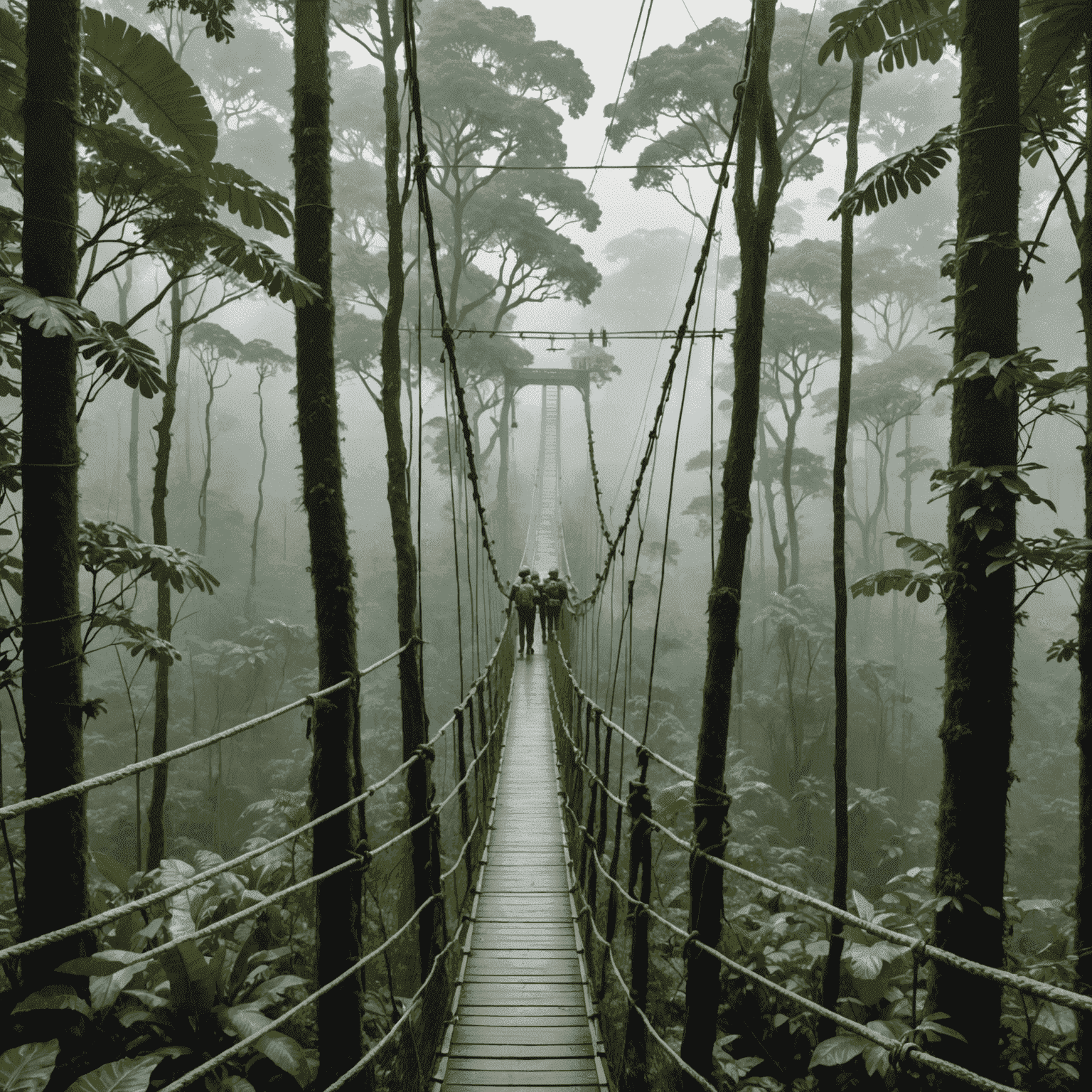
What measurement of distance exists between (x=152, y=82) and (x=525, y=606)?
4772 millimetres

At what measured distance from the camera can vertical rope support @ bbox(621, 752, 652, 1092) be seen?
1603mm

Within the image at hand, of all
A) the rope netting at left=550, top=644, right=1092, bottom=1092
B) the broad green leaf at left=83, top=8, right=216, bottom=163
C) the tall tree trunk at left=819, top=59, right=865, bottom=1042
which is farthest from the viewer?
the tall tree trunk at left=819, top=59, right=865, bottom=1042

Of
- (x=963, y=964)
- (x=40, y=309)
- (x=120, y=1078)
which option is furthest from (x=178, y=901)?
(x=963, y=964)

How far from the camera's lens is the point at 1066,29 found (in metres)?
1.73

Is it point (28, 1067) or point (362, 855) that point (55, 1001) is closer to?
point (28, 1067)

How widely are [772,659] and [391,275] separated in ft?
26.3

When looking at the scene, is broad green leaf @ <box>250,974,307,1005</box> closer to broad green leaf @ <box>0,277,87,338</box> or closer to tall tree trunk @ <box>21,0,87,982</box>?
tall tree trunk @ <box>21,0,87,982</box>

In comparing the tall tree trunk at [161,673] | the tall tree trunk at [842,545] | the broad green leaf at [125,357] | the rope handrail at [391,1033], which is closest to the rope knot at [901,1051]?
the rope handrail at [391,1033]

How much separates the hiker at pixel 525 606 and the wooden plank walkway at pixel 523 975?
2766 mm

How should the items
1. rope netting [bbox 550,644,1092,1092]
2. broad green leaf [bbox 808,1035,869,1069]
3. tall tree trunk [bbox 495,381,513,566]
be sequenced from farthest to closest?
tall tree trunk [bbox 495,381,513,566]
broad green leaf [bbox 808,1035,869,1069]
rope netting [bbox 550,644,1092,1092]

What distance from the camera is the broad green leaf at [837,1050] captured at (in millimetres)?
1785

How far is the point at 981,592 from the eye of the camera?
1486 mm

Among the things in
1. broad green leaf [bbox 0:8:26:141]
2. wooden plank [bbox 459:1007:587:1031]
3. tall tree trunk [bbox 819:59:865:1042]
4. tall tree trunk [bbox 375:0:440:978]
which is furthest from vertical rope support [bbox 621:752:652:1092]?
broad green leaf [bbox 0:8:26:141]

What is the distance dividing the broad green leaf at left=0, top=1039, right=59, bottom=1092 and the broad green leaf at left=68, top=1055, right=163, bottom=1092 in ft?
0.36
